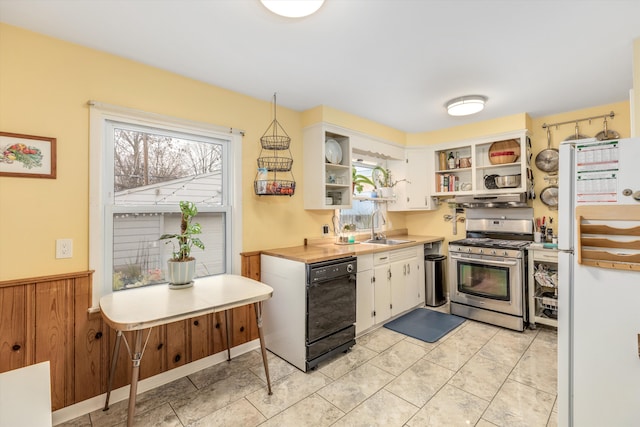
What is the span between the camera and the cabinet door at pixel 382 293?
3225mm

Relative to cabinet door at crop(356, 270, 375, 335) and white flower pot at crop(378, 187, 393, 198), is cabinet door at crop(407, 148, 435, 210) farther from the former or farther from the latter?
cabinet door at crop(356, 270, 375, 335)

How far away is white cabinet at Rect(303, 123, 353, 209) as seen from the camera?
318cm

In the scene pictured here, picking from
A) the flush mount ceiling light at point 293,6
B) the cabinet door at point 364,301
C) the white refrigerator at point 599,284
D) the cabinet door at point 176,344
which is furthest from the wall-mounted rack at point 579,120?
the cabinet door at point 176,344

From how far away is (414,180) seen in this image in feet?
14.4

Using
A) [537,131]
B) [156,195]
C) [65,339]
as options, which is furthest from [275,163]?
[537,131]

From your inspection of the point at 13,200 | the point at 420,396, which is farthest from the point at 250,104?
the point at 420,396

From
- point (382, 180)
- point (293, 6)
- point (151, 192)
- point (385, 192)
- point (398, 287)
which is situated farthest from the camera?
point (382, 180)

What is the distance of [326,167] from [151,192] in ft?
5.94

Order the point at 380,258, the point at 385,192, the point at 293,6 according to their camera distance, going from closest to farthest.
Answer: the point at 293,6 → the point at 380,258 → the point at 385,192

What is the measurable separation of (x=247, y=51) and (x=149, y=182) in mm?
1296

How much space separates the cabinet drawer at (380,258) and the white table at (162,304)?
1.42 m

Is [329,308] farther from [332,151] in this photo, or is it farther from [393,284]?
[332,151]

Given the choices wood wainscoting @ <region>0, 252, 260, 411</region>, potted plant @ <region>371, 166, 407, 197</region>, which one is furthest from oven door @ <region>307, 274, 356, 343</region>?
potted plant @ <region>371, 166, 407, 197</region>

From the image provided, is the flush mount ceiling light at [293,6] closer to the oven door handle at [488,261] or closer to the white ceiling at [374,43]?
the white ceiling at [374,43]
